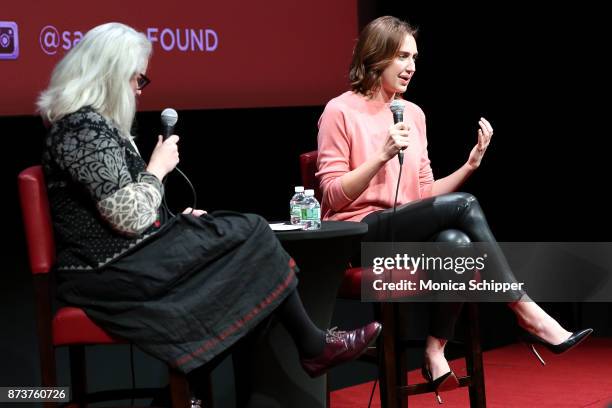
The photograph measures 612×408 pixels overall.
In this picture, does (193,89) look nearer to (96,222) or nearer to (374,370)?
(374,370)

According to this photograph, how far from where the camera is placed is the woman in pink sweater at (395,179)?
3332mm

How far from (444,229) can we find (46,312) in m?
1.28

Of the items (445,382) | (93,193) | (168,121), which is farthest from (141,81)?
(445,382)

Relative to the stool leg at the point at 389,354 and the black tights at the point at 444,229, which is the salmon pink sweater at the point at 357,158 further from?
the stool leg at the point at 389,354

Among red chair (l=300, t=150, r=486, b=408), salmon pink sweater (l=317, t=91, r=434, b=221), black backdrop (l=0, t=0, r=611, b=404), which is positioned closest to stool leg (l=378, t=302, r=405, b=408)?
red chair (l=300, t=150, r=486, b=408)

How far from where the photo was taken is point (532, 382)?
4.43 meters

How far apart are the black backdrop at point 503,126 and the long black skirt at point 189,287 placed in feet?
7.91

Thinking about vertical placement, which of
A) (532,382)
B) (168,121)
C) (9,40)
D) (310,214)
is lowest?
(532,382)

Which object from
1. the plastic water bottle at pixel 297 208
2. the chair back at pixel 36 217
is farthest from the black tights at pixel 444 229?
the chair back at pixel 36 217

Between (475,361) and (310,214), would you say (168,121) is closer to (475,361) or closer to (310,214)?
(310,214)

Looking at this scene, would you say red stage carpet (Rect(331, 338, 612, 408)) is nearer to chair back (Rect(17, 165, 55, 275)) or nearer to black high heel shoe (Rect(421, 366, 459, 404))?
black high heel shoe (Rect(421, 366, 459, 404))

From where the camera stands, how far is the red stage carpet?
13.4 feet

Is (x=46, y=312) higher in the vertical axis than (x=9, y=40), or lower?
lower

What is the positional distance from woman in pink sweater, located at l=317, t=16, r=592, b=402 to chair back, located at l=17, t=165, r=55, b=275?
108 centimetres
